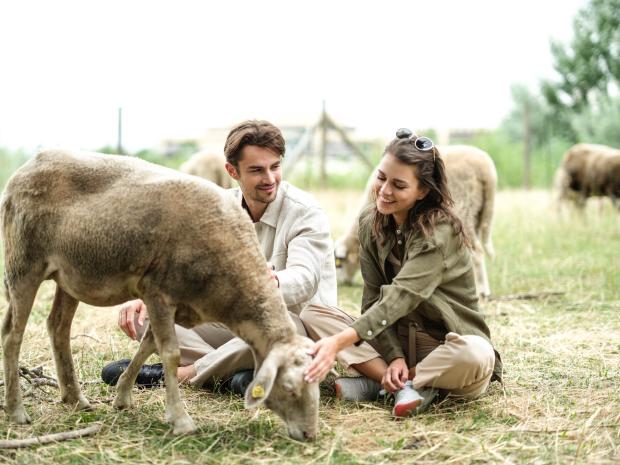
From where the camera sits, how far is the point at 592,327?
5.87m

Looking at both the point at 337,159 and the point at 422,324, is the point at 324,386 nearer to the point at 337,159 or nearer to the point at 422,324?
the point at 422,324

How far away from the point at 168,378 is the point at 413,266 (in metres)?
1.26

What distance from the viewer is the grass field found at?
319 cm

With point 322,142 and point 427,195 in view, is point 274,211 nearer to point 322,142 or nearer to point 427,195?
point 427,195

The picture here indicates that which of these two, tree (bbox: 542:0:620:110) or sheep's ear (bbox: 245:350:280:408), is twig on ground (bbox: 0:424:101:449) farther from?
tree (bbox: 542:0:620:110)

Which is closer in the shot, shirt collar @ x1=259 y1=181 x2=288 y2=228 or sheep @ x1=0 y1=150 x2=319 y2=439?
sheep @ x1=0 y1=150 x2=319 y2=439

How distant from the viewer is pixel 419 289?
373 centimetres

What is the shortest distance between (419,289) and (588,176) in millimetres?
11178

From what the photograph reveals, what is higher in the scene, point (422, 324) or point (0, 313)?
point (422, 324)

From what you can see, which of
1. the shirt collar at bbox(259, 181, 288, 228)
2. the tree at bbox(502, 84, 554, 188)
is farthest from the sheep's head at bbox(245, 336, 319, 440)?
the tree at bbox(502, 84, 554, 188)

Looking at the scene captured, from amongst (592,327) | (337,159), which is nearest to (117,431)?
(592,327)

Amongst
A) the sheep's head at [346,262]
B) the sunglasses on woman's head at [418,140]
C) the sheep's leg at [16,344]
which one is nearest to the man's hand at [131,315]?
the sheep's leg at [16,344]

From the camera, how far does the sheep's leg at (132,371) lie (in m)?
3.69

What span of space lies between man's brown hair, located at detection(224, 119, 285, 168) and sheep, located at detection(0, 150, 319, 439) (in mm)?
511
